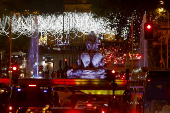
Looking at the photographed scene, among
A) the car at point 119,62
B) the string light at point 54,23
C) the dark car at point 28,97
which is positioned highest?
the string light at point 54,23

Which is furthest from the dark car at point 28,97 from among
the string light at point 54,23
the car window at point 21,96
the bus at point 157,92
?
the string light at point 54,23

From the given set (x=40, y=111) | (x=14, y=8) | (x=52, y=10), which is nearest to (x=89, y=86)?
(x=40, y=111)

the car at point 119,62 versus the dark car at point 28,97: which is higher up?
the car at point 119,62

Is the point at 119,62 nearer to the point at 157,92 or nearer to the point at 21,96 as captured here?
the point at 21,96

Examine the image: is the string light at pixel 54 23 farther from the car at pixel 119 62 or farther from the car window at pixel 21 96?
the car window at pixel 21 96

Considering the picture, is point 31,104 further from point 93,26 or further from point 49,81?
point 93,26

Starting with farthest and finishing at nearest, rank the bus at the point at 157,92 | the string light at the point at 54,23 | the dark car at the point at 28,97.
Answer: the string light at the point at 54,23 → the dark car at the point at 28,97 → the bus at the point at 157,92

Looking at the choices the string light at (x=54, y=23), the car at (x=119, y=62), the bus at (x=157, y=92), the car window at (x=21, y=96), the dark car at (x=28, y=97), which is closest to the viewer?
Result: the bus at (x=157, y=92)

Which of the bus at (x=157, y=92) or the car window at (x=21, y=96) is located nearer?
the bus at (x=157, y=92)

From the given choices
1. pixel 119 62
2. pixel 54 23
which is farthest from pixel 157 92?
pixel 119 62

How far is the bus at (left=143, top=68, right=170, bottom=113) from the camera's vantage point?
10891 mm

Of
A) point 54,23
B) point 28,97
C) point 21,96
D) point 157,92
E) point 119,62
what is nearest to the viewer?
point 157,92

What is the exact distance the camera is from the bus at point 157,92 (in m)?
10.9

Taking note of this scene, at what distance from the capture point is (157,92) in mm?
10945
